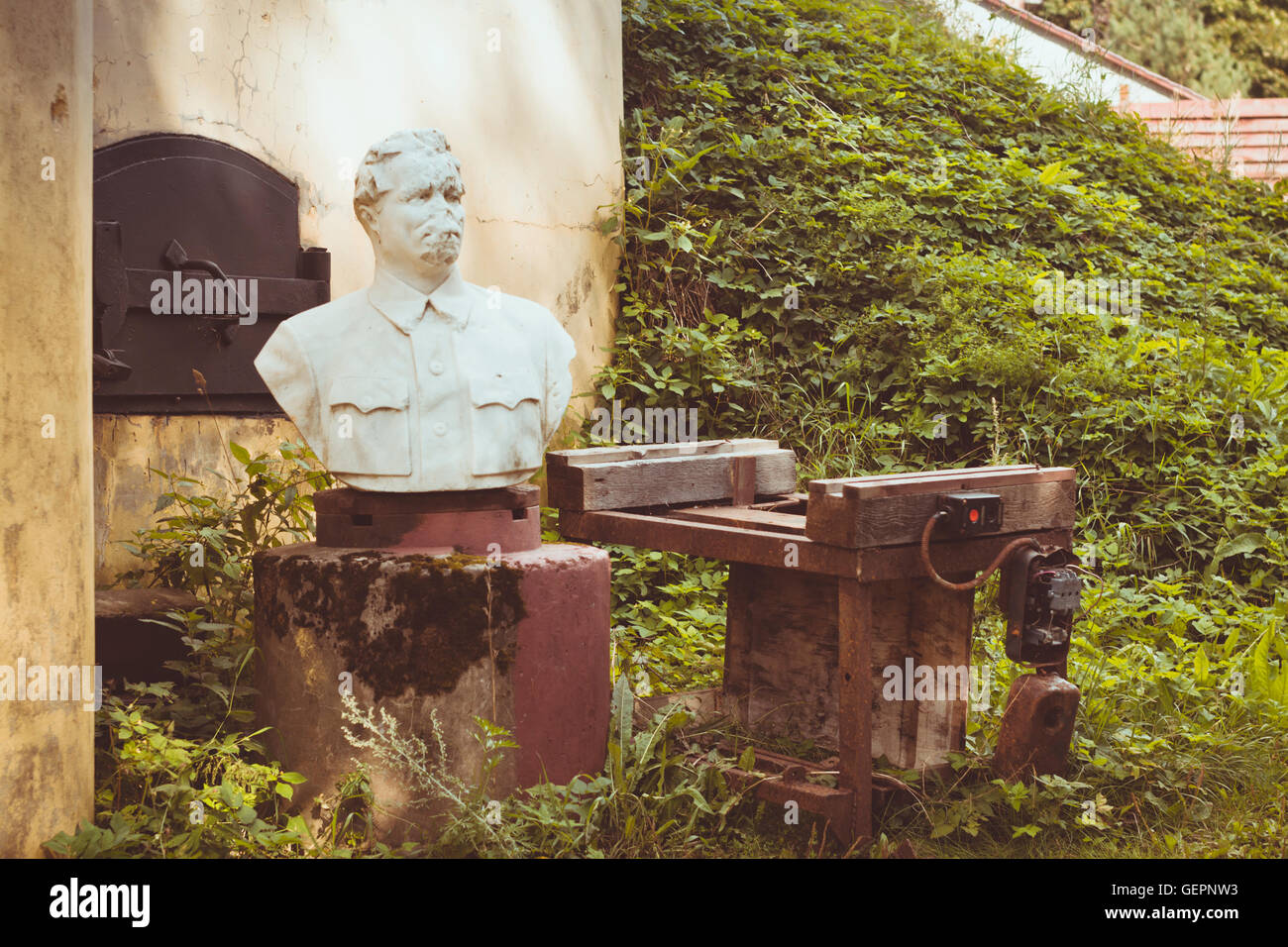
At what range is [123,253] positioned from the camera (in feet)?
16.5

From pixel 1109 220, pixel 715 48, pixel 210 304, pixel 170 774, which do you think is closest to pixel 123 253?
pixel 210 304

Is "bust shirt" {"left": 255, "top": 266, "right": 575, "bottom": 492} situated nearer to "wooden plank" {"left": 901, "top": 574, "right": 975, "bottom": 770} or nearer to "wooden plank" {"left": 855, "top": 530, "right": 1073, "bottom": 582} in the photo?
"wooden plank" {"left": 855, "top": 530, "right": 1073, "bottom": 582}

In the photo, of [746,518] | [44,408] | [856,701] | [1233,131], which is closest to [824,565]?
[856,701]

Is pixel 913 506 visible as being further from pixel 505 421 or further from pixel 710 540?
pixel 505 421

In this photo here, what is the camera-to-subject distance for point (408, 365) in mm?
3881

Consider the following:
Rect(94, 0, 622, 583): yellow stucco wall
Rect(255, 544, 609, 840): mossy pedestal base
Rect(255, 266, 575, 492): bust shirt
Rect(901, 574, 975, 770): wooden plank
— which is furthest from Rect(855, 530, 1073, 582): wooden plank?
Rect(94, 0, 622, 583): yellow stucco wall

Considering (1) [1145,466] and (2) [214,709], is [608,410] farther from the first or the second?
(2) [214,709]

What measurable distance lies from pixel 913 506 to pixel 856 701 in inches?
24.6

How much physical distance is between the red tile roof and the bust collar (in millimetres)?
8708

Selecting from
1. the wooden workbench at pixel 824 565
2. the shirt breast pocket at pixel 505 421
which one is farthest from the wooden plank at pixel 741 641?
the shirt breast pocket at pixel 505 421

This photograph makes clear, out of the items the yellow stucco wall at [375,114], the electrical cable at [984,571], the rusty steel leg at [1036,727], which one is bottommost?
the rusty steel leg at [1036,727]

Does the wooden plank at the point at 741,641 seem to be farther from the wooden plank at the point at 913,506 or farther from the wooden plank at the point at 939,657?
the wooden plank at the point at 913,506

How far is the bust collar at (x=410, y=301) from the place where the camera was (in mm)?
3928

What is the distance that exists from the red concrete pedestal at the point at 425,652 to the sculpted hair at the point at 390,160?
102 cm
